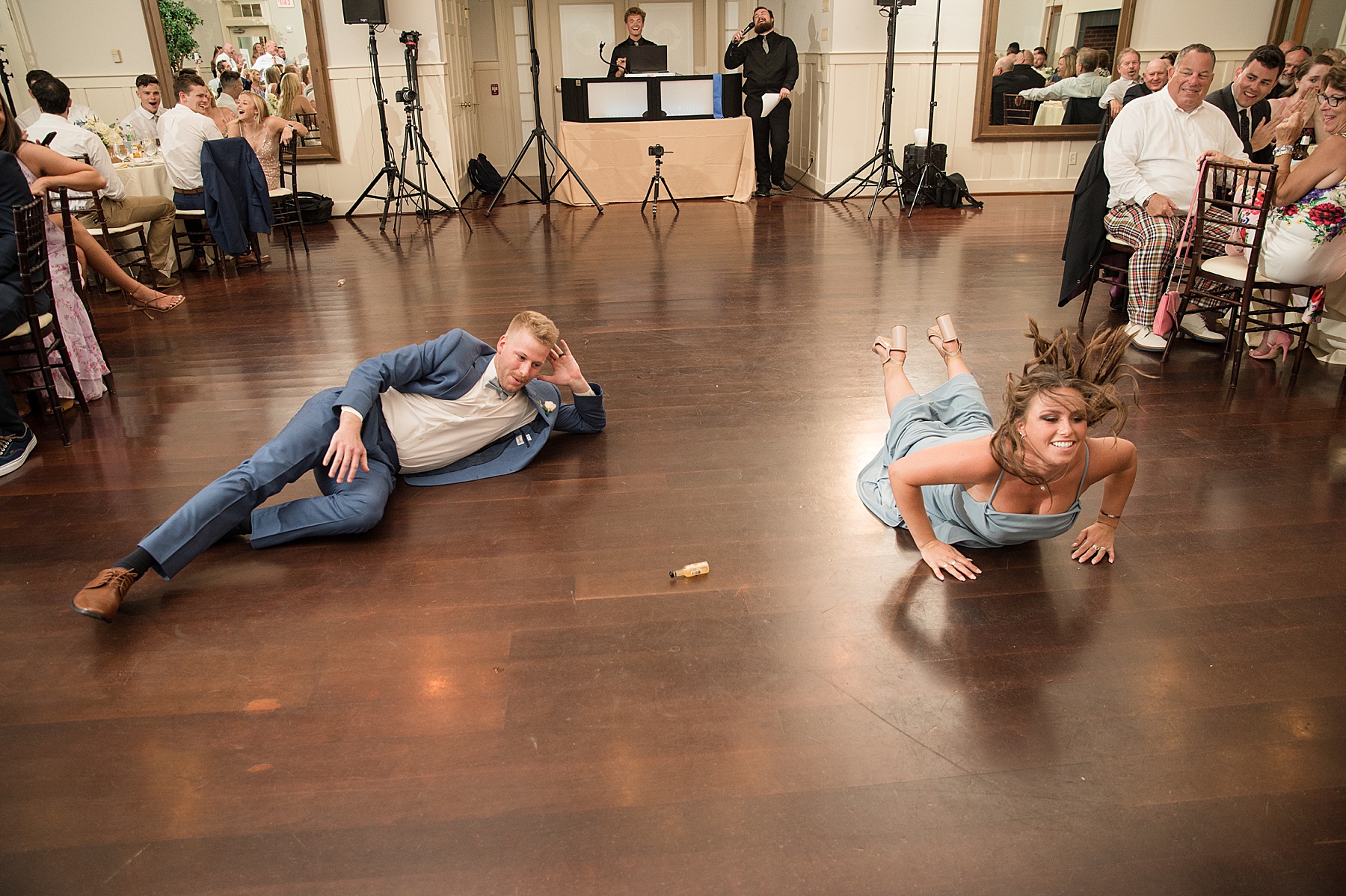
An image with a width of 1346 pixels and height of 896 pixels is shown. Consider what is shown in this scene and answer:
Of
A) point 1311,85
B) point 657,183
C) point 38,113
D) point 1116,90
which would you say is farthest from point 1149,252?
point 38,113

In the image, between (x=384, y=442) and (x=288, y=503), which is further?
(x=384, y=442)

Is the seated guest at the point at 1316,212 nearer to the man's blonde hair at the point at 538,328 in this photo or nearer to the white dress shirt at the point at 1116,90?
the man's blonde hair at the point at 538,328

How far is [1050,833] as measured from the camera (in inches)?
64.1

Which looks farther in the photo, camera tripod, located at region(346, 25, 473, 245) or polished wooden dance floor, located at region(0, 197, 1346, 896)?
camera tripod, located at region(346, 25, 473, 245)

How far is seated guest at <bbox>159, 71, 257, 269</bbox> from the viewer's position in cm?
608

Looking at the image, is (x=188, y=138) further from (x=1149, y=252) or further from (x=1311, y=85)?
(x=1311, y=85)

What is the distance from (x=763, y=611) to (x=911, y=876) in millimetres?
817

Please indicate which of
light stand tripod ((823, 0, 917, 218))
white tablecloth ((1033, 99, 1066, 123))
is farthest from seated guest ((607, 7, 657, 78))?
white tablecloth ((1033, 99, 1066, 123))

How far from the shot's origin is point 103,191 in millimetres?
5539

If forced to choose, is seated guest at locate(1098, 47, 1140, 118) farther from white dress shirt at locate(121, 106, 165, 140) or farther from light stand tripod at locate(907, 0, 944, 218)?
white dress shirt at locate(121, 106, 165, 140)

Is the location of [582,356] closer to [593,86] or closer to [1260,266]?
[1260,266]

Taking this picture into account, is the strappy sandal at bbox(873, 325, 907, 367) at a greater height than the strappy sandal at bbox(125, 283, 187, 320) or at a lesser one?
greater

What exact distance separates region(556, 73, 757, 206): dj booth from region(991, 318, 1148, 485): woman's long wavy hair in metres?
6.96

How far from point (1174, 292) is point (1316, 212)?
66 cm
